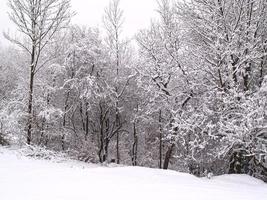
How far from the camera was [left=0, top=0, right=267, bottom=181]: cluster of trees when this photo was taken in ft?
36.1

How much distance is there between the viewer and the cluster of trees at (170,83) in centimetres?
1100

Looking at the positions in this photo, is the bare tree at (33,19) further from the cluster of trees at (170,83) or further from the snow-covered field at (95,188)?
the snow-covered field at (95,188)

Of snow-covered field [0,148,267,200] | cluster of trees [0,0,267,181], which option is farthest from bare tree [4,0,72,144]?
snow-covered field [0,148,267,200]

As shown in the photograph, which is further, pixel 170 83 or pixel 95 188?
pixel 170 83

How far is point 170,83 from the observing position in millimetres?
17078

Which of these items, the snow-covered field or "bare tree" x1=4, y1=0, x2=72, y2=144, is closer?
the snow-covered field

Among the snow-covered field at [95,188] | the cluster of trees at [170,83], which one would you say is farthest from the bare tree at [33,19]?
the snow-covered field at [95,188]

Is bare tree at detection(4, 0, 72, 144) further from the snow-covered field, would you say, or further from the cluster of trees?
the snow-covered field

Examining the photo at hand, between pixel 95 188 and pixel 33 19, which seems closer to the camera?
pixel 95 188

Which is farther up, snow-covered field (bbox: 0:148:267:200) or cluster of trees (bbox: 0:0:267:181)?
cluster of trees (bbox: 0:0:267:181)

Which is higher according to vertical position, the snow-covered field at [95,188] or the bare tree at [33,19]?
the bare tree at [33,19]

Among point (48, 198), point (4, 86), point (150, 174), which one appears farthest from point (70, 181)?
point (4, 86)

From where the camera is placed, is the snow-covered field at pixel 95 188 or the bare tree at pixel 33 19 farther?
the bare tree at pixel 33 19

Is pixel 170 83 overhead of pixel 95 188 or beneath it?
overhead
